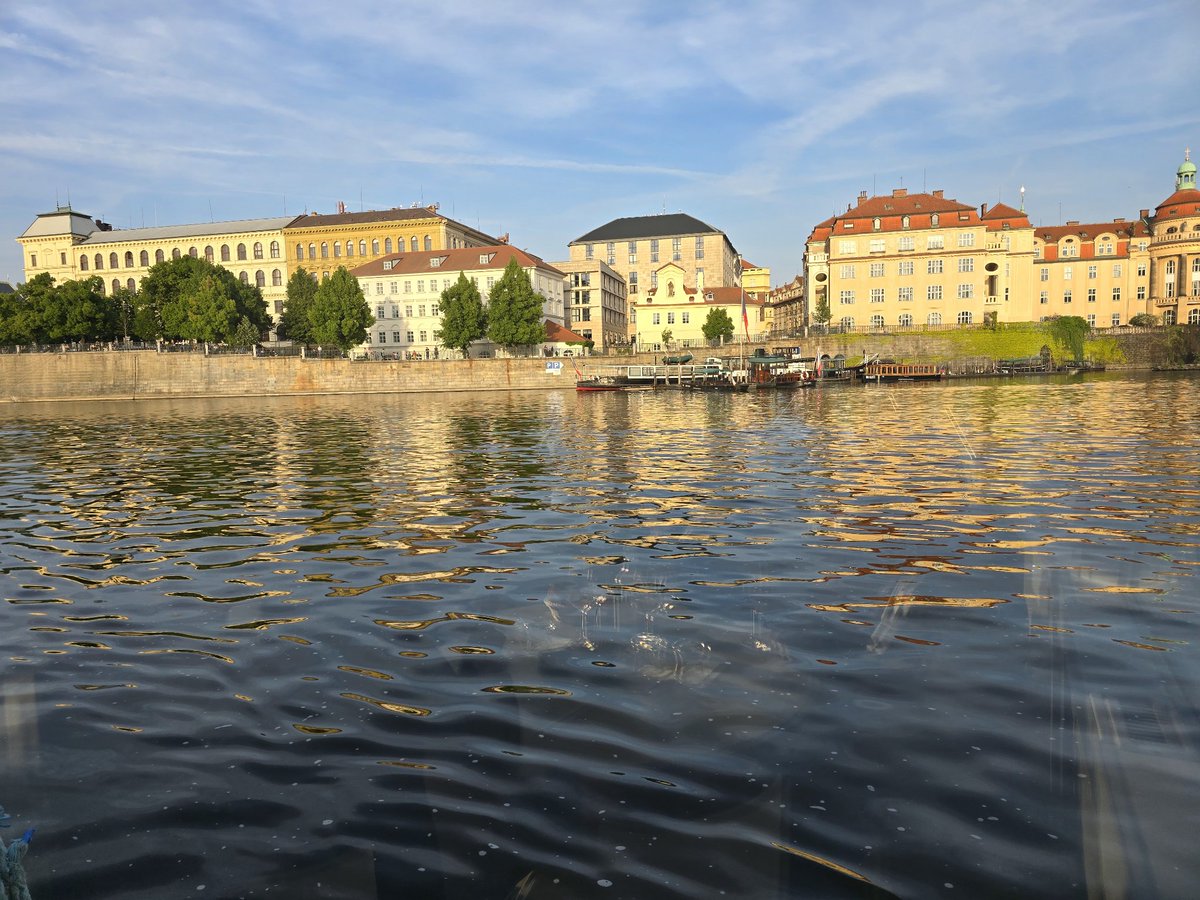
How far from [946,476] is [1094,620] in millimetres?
11153

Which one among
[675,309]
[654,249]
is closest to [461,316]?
[675,309]

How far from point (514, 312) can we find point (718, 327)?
85.5 feet

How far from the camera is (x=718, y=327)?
100250mm

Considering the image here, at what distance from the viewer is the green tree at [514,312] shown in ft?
286

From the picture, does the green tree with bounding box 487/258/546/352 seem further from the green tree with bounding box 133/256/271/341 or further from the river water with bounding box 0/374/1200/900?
the river water with bounding box 0/374/1200/900

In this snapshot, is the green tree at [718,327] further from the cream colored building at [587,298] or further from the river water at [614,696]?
the river water at [614,696]

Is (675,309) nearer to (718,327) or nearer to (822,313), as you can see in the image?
(718,327)

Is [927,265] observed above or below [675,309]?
above

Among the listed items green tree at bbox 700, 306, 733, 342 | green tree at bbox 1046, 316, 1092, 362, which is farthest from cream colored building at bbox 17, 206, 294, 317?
green tree at bbox 1046, 316, 1092, 362

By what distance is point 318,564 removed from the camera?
1270cm

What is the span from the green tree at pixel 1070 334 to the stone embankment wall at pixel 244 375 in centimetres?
5262

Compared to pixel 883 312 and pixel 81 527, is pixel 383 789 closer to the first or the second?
pixel 81 527

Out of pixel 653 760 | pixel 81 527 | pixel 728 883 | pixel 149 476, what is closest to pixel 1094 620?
pixel 653 760

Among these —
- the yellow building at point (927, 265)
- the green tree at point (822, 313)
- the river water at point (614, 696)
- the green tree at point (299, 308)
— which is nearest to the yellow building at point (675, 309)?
the green tree at point (822, 313)
